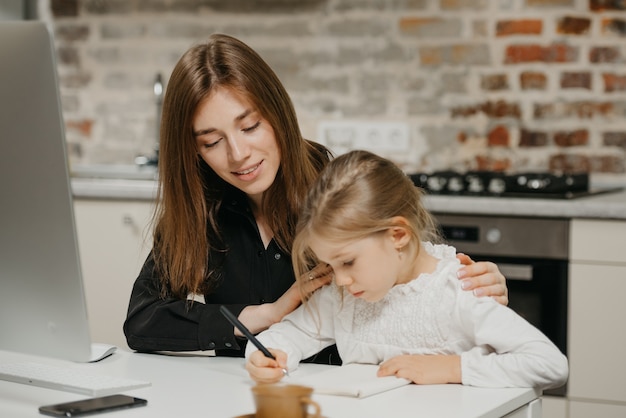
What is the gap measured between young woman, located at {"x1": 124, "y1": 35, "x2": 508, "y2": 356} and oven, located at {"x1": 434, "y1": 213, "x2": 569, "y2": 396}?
997mm

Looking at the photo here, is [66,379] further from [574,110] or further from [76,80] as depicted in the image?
[76,80]

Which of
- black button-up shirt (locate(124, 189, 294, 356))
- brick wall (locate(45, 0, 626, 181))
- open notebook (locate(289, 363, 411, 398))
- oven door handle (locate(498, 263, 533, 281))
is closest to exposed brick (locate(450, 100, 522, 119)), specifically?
brick wall (locate(45, 0, 626, 181))

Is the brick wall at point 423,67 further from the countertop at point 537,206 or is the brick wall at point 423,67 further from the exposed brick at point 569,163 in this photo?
the countertop at point 537,206

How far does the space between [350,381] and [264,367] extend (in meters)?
0.15

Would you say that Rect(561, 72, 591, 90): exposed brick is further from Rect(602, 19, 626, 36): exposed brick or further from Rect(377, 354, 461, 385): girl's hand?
Rect(377, 354, 461, 385): girl's hand

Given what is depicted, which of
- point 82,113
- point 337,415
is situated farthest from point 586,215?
point 82,113

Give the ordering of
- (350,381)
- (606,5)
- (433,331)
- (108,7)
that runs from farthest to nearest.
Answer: (108,7) → (606,5) → (433,331) → (350,381)

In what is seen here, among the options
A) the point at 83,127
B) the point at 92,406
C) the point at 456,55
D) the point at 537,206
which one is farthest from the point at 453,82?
the point at 92,406

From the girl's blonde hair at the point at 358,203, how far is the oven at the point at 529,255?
129cm

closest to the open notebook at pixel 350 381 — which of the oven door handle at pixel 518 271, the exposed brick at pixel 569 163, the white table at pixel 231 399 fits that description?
the white table at pixel 231 399

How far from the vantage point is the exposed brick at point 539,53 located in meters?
3.32

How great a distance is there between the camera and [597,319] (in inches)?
110

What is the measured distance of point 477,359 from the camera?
4.86 feet

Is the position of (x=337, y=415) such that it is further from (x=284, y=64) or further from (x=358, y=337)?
(x=284, y=64)
